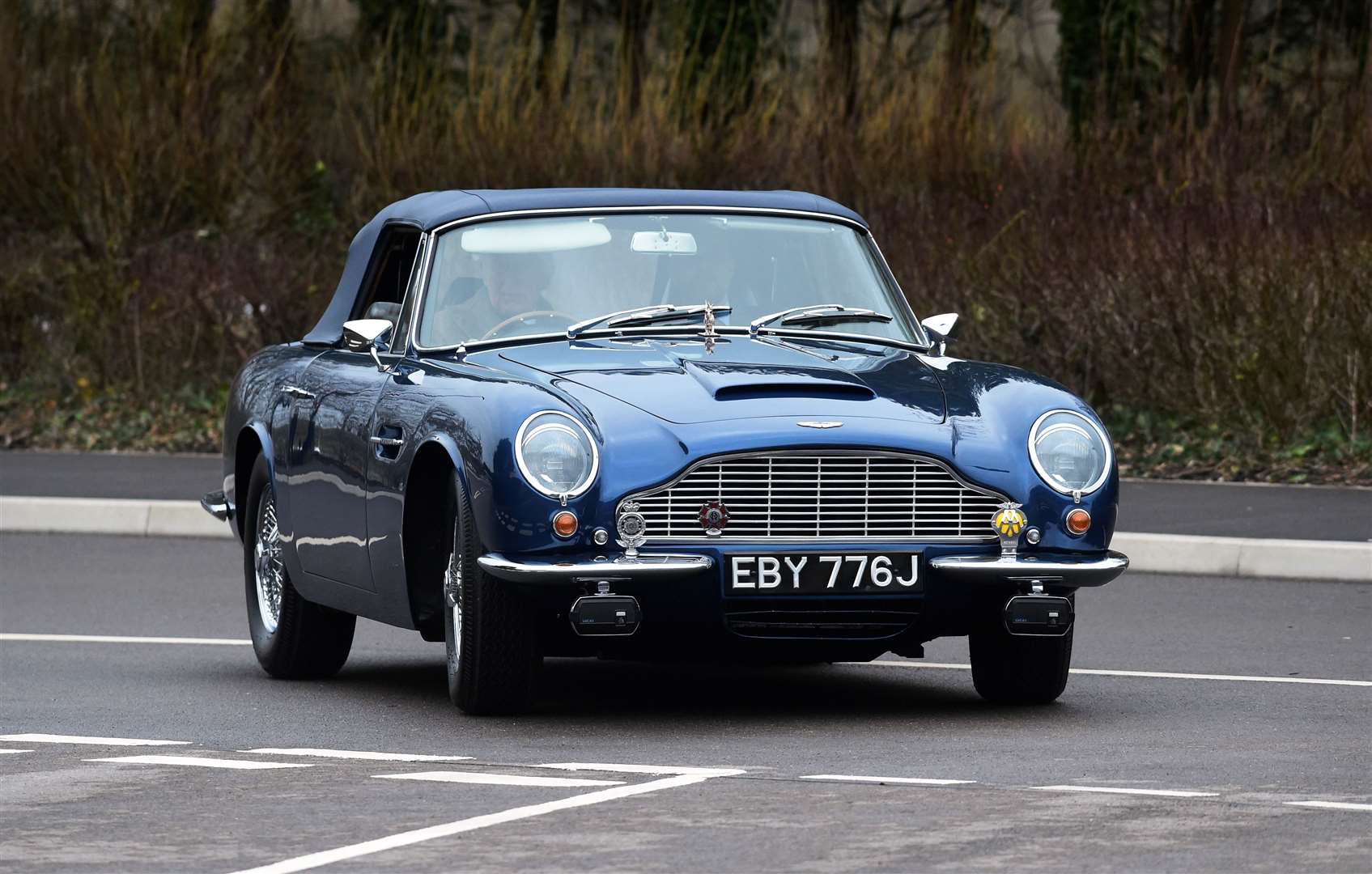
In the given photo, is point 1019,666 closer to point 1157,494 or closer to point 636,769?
point 636,769

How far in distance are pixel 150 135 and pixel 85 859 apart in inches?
831

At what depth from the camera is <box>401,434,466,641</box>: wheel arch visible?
865cm

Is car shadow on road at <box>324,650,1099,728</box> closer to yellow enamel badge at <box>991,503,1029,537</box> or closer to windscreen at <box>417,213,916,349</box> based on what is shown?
yellow enamel badge at <box>991,503,1029,537</box>

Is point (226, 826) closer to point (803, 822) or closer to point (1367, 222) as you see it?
point (803, 822)

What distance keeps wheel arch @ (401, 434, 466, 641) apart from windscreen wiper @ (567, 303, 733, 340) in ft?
2.38

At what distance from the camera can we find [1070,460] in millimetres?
8453

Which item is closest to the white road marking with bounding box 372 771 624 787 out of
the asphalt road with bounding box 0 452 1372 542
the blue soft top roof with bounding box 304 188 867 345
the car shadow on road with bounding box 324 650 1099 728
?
the car shadow on road with bounding box 324 650 1099 728

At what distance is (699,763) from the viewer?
7.49 m

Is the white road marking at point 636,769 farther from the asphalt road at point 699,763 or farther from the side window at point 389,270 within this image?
the side window at point 389,270

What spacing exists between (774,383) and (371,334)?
5.53 ft

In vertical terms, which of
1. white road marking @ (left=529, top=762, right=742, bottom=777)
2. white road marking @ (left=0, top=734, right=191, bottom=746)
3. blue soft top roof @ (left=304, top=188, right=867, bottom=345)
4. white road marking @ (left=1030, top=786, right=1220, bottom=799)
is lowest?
white road marking @ (left=0, top=734, right=191, bottom=746)

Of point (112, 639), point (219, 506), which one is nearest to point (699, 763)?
point (219, 506)

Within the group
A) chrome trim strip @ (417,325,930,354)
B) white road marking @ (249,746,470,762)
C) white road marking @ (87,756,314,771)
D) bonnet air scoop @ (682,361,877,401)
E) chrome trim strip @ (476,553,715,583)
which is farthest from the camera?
chrome trim strip @ (417,325,930,354)

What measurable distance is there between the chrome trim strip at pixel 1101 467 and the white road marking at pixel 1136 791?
60.9 inches
